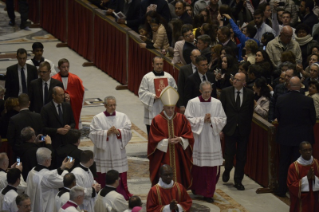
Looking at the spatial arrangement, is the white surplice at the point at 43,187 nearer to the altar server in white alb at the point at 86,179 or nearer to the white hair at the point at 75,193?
the altar server in white alb at the point at 86,179

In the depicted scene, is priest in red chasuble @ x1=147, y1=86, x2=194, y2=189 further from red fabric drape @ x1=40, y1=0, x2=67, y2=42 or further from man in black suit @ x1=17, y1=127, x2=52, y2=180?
red fabric drape @ x1=40, y1=0, x2=67, y2=42

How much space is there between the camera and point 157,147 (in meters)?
13.0

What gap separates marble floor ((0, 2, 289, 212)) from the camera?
13.4 metres

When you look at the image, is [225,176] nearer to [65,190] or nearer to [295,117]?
[295,117]

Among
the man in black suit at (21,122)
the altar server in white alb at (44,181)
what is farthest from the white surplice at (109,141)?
Answer: the altar server in white alb at (44,181)

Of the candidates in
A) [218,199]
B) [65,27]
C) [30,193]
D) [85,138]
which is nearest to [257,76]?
[218,199]

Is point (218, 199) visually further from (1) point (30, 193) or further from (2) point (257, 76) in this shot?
(1) point (30, 193)

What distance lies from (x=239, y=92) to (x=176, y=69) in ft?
10.5

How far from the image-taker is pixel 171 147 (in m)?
13.1

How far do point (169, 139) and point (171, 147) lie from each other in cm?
22

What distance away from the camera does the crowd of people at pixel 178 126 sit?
36.8 feet

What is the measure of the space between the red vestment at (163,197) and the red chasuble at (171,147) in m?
1.76

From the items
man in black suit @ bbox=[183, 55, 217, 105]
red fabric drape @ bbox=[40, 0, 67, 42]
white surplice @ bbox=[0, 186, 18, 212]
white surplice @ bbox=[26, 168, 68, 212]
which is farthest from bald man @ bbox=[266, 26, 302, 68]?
red fabric drape @ bbox=[40, 0, 67, 42]

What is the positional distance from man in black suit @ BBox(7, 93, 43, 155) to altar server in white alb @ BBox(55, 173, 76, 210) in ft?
7.76
